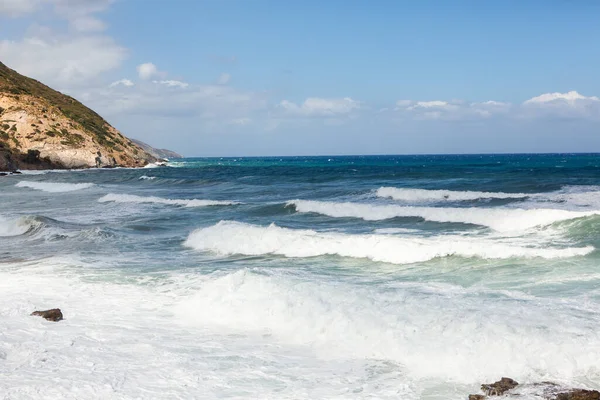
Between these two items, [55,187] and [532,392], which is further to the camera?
[55,187]

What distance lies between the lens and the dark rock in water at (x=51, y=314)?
Answer: 373 inches

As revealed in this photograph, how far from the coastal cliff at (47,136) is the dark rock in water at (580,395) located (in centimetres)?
7250

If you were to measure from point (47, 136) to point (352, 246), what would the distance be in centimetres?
7248

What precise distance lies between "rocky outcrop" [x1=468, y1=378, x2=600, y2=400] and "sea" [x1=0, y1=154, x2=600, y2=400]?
0.16 metres

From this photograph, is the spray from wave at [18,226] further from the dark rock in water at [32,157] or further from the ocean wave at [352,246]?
the dark rock in water at [32,157]

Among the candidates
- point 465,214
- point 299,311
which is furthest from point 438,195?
point 299,311

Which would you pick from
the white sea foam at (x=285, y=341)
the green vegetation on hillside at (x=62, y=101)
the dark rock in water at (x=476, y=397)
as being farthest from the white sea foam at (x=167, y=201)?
the green vegetation on hillside at (x=62, y=101)

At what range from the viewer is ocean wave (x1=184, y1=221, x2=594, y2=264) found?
47.4 feet

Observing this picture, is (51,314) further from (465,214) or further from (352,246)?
(465,214)

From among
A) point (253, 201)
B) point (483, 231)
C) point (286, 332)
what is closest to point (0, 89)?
point (253, 201)

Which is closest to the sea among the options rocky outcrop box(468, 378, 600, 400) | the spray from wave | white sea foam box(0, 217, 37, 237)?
rocky outcrop box(468, 378, 600, 400)

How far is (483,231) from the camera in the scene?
773 inches

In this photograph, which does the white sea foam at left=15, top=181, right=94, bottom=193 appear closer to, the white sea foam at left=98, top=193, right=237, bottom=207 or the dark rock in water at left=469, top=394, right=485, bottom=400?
the white sea foam at left=98, top=193, right=237, bottom=207

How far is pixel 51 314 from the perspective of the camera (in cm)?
955
